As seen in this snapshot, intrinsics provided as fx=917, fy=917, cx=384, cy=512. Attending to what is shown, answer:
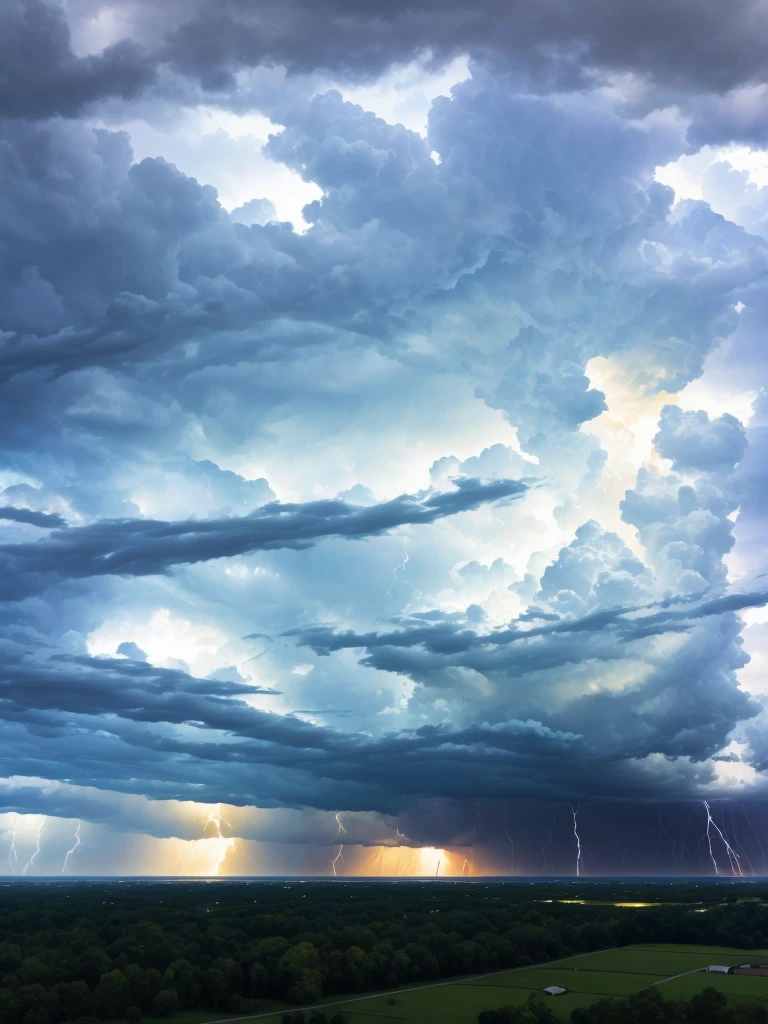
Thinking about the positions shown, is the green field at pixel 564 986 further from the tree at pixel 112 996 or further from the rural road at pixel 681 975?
the tree at pixel 112 996

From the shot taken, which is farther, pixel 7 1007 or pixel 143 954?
pixel 143 954

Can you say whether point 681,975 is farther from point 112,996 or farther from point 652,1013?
point 112,996

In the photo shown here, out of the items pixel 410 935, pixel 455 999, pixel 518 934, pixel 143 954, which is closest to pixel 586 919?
pixel 518 934

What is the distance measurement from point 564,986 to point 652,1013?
33741 mm

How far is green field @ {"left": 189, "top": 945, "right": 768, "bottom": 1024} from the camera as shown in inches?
4092

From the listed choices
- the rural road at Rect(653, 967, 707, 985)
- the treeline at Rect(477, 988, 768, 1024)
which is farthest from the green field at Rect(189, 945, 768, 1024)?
the treeline at Rect(477, 988, 768, 1024)

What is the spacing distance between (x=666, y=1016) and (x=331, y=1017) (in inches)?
1413

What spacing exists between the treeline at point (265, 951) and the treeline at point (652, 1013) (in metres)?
35.1

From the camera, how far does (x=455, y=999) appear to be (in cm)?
11219

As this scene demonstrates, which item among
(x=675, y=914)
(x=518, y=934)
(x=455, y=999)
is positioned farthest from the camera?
(x=675, y=914)

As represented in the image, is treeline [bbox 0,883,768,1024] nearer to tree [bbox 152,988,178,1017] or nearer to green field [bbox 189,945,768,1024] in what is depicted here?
tree [bbox 152,988,178,1017]

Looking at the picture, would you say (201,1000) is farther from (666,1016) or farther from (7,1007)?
(666,1016)

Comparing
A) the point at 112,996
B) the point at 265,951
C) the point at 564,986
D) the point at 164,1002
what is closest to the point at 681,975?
the point at 564,986

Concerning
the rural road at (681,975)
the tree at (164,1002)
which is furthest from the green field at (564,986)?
the tree at (164,1002)
